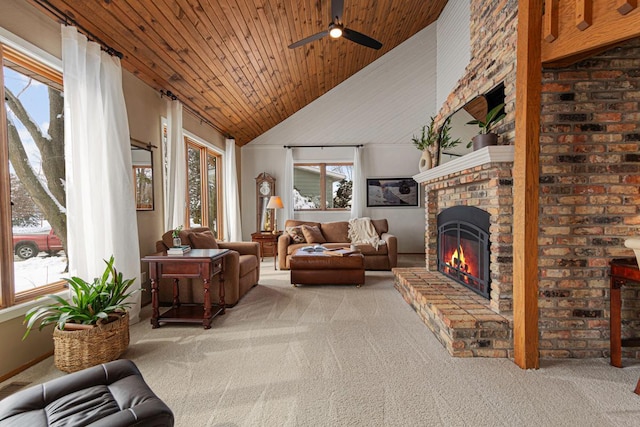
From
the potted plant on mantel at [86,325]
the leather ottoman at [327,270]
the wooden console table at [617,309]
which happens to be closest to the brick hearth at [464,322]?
the wooden console table at [617,309]

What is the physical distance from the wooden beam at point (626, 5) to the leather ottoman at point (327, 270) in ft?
11.0

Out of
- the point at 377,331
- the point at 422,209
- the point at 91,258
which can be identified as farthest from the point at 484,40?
the point at 422,209

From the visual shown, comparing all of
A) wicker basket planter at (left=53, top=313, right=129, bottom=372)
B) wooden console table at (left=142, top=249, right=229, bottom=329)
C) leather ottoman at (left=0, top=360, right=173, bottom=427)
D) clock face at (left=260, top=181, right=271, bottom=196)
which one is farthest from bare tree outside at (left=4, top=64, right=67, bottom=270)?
clock face at (left=260, top=181, right=271, bottom=196)

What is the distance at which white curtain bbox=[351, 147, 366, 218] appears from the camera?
6910 millimetres

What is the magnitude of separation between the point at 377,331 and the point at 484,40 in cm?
283

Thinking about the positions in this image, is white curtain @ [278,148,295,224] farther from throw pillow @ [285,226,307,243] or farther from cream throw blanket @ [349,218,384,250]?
cream throw blanket @ [349,218,384,250]

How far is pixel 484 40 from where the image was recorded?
287 cm

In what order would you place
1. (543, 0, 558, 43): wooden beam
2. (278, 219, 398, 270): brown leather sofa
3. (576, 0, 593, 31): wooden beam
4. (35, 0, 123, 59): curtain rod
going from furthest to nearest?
(278, 219, 398, 270): brown leather sofa < (35, 0, 123, 59): curtain rod < (543, 0, 558, 43): wooden beam < (576, 0, 593, 31): wooden beam

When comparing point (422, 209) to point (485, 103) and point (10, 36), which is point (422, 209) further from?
point (10, 36)

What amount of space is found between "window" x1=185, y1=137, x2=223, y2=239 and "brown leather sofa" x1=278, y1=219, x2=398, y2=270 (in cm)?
135

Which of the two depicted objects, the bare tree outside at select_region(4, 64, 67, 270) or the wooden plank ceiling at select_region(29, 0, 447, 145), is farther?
the wooden plank ceiling at select_region(29, 0, 447, 145)

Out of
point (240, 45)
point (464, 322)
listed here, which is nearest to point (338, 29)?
point (240, 45)

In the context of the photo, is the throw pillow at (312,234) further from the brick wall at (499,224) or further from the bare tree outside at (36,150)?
the bare tree outside at (36,150)

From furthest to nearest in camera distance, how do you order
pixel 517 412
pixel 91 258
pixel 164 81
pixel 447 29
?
pixel 447 29 → pixel 164 81 → pixel 91 258 → pixel 517 412
